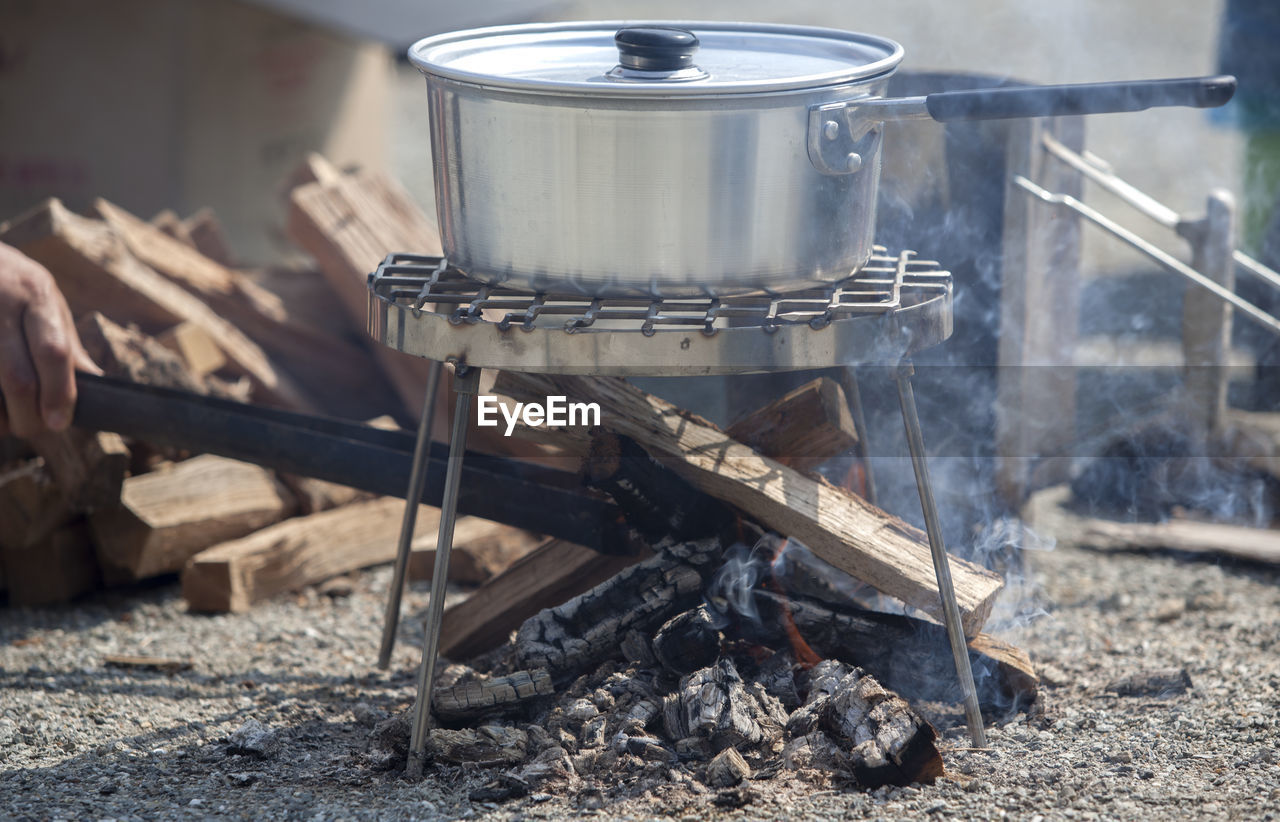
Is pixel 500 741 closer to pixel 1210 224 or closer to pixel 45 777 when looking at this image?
pixel 45 777

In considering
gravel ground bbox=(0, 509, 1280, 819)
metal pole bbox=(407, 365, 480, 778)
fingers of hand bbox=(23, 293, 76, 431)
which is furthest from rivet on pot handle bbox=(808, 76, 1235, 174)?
fingers of hand bbox=(23, 293, 76, 431)

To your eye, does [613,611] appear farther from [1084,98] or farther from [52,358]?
[52,358]

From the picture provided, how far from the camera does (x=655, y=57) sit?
205 cm

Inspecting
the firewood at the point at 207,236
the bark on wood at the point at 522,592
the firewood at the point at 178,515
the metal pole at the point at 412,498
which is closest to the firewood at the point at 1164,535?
the bark on wood at the point at 522,592

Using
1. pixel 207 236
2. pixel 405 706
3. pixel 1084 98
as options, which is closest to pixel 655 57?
pixel 1084 98

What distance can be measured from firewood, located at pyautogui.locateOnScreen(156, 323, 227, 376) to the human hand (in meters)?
0.79

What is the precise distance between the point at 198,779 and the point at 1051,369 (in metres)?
2.44

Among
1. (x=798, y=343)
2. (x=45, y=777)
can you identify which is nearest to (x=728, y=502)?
(x=798, y=343)

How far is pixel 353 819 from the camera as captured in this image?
2049mm

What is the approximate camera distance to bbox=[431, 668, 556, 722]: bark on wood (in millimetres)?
2340

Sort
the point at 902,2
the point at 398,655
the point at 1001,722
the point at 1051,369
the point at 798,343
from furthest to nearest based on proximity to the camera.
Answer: the point at 902,2 < the point at 1051,369 < the point at 398,655 < the point at 1001,722 < the point at 798,343

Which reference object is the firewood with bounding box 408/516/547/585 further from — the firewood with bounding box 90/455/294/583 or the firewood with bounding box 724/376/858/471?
the firewood with bounding box 724/376/858/471

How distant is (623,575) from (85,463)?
63.8 inches

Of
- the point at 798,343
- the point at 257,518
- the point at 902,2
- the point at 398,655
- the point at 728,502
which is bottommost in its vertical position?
the point at 398,655
